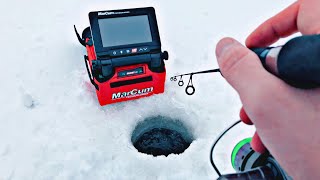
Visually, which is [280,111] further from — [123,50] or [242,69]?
[123,50]

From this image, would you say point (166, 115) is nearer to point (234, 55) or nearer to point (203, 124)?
point (203, 124)

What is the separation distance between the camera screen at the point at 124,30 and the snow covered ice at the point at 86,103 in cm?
62

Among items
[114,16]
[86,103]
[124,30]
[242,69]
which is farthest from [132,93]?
[242,69]

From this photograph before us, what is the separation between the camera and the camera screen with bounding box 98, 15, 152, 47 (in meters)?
2.54

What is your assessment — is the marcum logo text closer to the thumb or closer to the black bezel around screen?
the black bezel around screen

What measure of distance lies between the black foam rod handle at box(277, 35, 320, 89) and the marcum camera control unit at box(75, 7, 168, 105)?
1.69m

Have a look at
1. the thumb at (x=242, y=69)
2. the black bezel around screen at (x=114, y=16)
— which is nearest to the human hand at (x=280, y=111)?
the thumb at (x=242, y=69)

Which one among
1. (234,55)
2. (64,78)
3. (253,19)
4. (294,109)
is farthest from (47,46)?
(294,109)

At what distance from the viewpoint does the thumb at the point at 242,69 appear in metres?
1.12

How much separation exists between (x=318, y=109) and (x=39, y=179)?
6.79 feet

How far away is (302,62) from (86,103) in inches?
90.4

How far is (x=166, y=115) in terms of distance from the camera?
2955 mm

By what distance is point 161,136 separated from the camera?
2959 mm

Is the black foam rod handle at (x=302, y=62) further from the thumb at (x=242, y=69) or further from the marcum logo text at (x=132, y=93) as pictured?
the marcum logo text at (x=132, y=93)
